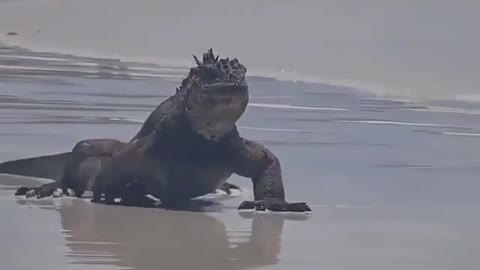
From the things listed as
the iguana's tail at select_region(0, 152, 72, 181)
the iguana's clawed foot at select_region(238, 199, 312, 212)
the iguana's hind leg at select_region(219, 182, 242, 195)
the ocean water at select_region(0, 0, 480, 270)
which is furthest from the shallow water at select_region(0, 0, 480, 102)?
the iguana's clawed foot at select_region(238, 199, 312, 212)

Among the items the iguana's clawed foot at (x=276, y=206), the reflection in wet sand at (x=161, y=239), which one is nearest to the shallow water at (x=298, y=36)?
the iguana's clawed foot at (x=276, y=206)

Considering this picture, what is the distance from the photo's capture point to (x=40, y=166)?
7.09m

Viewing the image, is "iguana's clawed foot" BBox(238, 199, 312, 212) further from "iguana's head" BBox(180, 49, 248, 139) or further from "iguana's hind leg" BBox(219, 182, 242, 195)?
"iguana's hind leg" BBox(219, 182, 242, 195)

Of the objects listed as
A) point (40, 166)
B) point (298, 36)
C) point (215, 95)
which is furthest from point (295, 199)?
point (298, 36)

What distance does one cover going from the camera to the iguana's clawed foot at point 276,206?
20.5ft

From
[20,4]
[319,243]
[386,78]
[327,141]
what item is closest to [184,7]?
[20,4]

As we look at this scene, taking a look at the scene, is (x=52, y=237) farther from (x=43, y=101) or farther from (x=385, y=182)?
(x=43, y=101)

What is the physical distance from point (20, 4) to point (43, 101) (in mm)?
18562

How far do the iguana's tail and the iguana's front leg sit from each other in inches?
40.2

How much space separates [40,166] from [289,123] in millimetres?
3870

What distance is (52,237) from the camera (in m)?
5.38

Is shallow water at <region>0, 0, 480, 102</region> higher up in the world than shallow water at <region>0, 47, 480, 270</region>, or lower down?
higher up

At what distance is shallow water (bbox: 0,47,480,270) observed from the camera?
5098 mm

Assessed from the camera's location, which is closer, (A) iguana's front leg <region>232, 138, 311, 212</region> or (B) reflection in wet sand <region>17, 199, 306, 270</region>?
(B) reflection in wet sand <region>17, 199, 306, 270</region>
